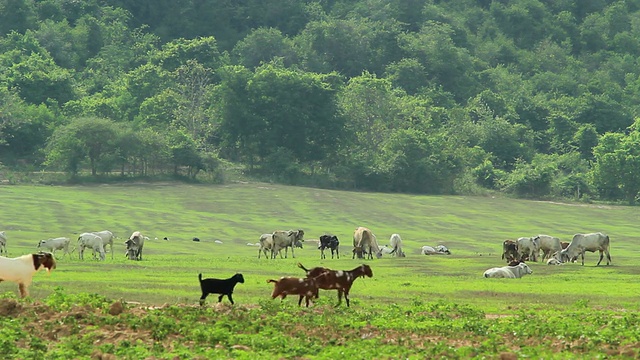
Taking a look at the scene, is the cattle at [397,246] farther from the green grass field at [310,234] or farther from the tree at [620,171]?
the tree at [620,171]

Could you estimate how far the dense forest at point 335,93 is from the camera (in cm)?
8775

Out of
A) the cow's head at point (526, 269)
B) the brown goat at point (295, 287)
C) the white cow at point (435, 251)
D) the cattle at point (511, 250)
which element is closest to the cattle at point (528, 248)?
the cattle at point (511, 250)

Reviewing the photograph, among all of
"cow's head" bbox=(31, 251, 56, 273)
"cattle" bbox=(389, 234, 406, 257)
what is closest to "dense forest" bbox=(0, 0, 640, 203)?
"cattle" bbox=(389, 234, 406, 257)

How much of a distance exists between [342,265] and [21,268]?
58.3 ft

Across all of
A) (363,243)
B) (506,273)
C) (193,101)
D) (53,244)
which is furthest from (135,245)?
(193,101)

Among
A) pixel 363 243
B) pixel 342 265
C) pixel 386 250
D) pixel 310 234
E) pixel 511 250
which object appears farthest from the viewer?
pixel 310 234

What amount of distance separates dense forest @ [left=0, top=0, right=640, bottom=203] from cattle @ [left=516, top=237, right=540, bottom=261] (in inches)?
1652

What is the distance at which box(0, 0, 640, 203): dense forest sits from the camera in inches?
3455

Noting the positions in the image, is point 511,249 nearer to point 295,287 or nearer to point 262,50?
point 295,287

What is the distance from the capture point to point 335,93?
94.3m

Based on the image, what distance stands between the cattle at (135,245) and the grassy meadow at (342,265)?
54cm

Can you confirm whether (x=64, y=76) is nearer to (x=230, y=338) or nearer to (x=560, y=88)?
(x=560, y=88)

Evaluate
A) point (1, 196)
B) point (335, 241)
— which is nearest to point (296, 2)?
point (1, 196)

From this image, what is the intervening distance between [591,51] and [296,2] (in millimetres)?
35509
